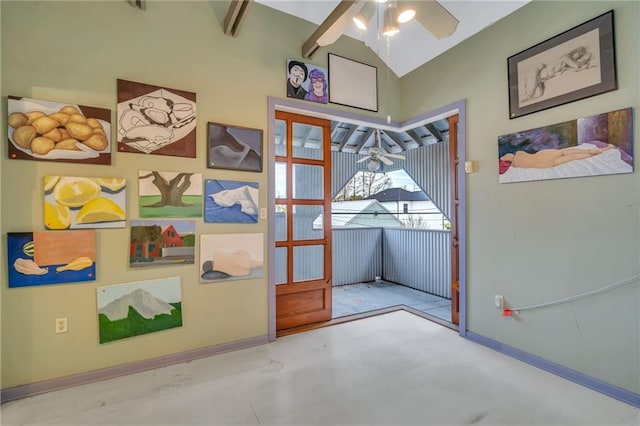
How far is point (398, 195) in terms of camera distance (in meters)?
6.62

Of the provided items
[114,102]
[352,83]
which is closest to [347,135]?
[352,83]

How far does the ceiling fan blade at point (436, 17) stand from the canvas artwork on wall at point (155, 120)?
2.06 metres

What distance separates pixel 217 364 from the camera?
2580 mm

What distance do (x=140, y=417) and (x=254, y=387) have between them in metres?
0.76

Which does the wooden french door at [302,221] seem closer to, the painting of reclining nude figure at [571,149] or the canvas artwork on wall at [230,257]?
the canvas artwork on wall at [230,257]

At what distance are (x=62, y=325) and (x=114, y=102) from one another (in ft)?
6.07

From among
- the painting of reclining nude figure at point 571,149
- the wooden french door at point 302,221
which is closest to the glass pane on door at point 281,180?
the wooden french door at point 302,221

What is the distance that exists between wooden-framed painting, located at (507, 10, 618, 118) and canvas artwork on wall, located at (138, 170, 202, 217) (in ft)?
10.2

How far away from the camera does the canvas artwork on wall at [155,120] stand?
95.7 inches

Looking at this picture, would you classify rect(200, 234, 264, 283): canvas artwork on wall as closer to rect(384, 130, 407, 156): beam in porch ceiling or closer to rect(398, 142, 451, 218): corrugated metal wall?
rect(398, 142, 451, 218): corrugated metal wall

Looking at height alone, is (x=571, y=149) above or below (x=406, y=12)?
below

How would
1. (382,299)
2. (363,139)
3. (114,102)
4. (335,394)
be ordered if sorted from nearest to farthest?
1. (335,394)
2. (114,102)
3. (382,299)
4. (363,139)

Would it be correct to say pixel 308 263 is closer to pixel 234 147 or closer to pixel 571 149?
pixel 234 147

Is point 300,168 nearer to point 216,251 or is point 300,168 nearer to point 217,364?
point 216,251
